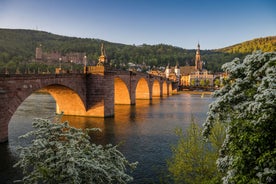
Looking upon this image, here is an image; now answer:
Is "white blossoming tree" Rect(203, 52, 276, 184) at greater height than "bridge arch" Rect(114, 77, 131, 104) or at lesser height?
greater

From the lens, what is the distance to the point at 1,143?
2644cm

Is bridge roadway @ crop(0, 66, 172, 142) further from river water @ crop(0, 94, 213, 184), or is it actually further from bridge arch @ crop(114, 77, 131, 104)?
bridge arch @ crop(114, 77, 131, 104)

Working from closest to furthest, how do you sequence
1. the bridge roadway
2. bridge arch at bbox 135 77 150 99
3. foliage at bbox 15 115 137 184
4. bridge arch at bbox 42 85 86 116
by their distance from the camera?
foliage at bbox 15 115 137 184 → the bridge roadway → bridge arch at bbox 42 85 86 116 → bridge arch at bbox 135 77 150 99

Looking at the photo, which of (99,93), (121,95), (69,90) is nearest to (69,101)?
(69,90)

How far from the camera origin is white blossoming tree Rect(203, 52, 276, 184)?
25.0 ft

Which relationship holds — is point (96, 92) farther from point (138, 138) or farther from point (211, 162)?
point (211, 162)

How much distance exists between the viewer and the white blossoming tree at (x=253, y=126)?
7.63 m

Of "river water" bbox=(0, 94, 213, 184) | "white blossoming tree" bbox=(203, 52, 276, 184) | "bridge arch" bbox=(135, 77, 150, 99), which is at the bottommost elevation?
"river water" bbox=(0, 94, 213, 184)

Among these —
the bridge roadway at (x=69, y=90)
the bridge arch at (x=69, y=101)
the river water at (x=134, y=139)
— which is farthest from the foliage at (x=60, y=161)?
the bridge arch at (x=69, y=101)

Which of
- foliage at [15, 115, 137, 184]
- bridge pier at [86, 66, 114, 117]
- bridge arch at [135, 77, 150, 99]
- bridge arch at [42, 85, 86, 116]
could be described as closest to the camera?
foliage at [15, 115, 137, 184]

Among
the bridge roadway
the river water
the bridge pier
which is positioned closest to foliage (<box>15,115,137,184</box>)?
the river water

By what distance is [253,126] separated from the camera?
799 cm

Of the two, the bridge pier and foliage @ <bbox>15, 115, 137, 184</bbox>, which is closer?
foliage @ <bbox>15, 115, 137, 184</bbox>

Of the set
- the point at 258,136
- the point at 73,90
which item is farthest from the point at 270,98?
the point at 73,90
